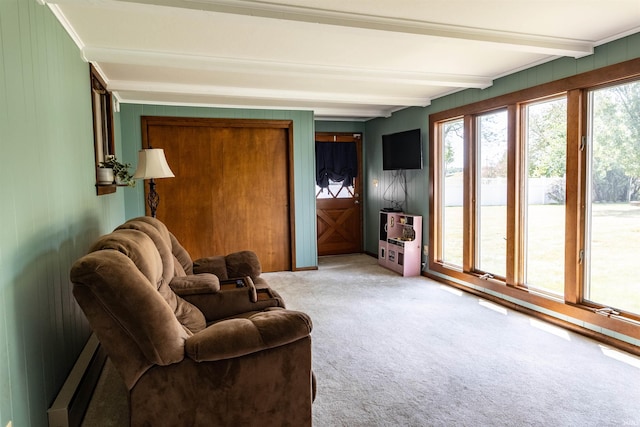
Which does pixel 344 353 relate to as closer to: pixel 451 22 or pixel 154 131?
pixel 451 22

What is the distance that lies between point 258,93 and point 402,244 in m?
2.74

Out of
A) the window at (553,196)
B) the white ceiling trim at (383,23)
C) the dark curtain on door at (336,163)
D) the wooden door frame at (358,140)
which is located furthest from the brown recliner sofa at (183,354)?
the wooden door frame at (358,140)

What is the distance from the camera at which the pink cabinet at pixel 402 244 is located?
225 inches

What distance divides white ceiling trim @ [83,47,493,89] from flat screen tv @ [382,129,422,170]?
1.31 m

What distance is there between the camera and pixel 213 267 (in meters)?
3.62

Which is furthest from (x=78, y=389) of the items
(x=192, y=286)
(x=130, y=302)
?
(x=130, y=302)

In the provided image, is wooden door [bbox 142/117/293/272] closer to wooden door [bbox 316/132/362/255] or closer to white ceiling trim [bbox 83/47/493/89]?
wooden door [bbox 316/132/362/255]

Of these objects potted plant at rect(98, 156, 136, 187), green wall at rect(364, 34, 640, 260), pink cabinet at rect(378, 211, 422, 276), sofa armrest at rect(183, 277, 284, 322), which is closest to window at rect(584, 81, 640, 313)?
green wall at rect(364, 34, 640, 260)

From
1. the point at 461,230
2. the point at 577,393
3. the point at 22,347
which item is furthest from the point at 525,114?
the point at 22,347

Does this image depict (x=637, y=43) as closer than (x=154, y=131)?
Yes

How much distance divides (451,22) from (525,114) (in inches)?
70.5

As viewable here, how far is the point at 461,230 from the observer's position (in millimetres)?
5125

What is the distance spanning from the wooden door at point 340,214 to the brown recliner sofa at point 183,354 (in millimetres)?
5316

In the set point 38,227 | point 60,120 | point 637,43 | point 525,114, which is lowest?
point 38,227
